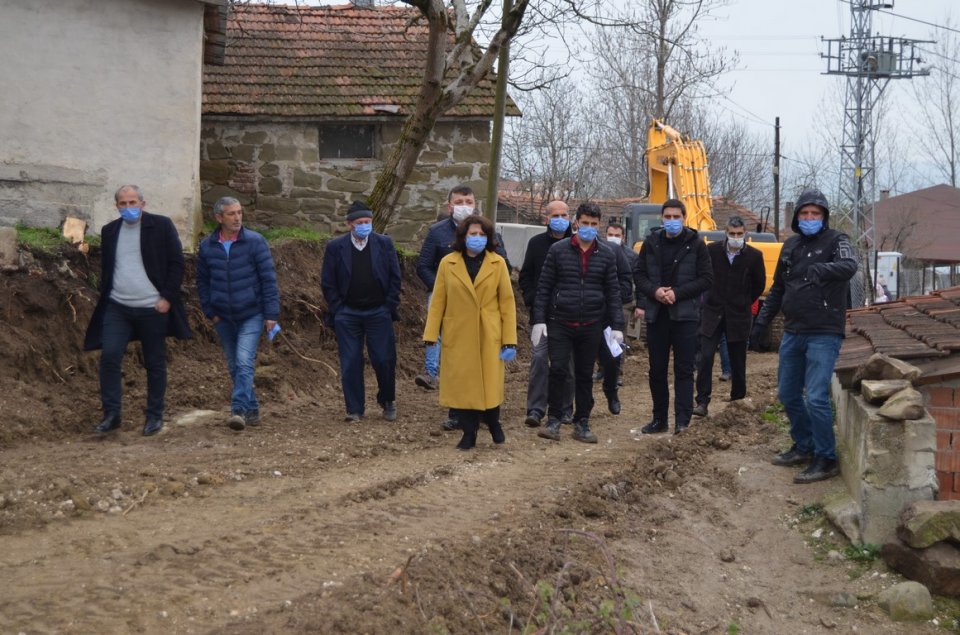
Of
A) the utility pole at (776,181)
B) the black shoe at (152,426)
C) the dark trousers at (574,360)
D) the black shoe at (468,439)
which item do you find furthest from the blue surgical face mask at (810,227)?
the utility pole at (776,181)

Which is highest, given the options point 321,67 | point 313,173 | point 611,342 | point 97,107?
point 321,67

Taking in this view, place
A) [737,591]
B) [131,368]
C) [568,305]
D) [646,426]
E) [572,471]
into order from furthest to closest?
1. [131,368]
2. [646,426]
3. [568,305]
4. [572,471]
5. [737,591]

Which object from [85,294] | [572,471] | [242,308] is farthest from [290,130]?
[572,471]

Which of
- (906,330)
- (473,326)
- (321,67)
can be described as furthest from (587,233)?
(321,67)

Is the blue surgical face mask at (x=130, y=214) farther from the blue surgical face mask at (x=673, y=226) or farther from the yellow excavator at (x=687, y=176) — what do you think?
the yellow excavator at (x=687, y=176)

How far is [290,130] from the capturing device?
18641 mm

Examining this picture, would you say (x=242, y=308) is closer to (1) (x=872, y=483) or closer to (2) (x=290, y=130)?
(1) (x=872, y=483)

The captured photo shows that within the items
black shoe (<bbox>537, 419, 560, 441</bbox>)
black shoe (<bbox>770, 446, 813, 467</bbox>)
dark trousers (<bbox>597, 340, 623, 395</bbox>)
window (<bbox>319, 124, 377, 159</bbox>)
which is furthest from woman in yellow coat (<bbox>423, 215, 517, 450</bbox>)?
window (<bbox>319, 124, 377, 159</bbox>)

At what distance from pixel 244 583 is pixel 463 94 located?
10073 mm

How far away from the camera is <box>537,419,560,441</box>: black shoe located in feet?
30.6

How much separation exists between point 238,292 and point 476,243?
6.84ft

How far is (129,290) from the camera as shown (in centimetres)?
892

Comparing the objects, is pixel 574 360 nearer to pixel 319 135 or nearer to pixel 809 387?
pixel 809 387

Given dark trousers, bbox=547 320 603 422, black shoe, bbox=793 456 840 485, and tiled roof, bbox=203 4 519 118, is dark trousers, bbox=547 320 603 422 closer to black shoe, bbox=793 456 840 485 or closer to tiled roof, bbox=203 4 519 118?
black shoe, bbox=793 456 840 485
